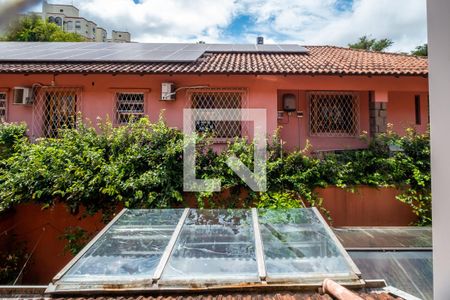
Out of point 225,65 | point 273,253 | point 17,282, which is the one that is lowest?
point 17,282

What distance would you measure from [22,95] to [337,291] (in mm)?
9453

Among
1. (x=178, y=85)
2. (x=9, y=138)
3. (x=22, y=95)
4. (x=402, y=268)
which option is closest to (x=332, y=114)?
(x=178, y=85)

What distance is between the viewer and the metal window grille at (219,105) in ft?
27.0

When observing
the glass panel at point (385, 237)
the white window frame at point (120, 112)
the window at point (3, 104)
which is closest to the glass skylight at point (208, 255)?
the glass panel at point (385, 237)

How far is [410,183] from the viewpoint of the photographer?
6.61 meters

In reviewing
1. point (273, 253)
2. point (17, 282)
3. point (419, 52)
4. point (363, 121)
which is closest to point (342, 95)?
point (363, 121)

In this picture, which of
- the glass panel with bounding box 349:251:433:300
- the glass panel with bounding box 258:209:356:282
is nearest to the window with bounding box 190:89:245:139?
the glass panel with bounding box 258:209:356:282

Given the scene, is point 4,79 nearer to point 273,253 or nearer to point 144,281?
point 144,281

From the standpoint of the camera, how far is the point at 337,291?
7.67ft

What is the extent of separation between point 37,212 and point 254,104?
635cm

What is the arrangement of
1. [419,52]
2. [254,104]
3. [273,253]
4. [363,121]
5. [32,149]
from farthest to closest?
[419,52] < [363,121] < [254,104] < [32,149] < [273,253]

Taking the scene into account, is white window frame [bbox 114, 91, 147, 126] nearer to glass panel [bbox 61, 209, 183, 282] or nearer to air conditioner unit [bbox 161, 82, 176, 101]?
air conditioner unit [bbox 161, 82, 176, 101]

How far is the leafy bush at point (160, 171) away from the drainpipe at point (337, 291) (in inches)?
135

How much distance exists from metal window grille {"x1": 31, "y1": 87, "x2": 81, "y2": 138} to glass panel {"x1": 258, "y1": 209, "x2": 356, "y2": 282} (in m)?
7.09
